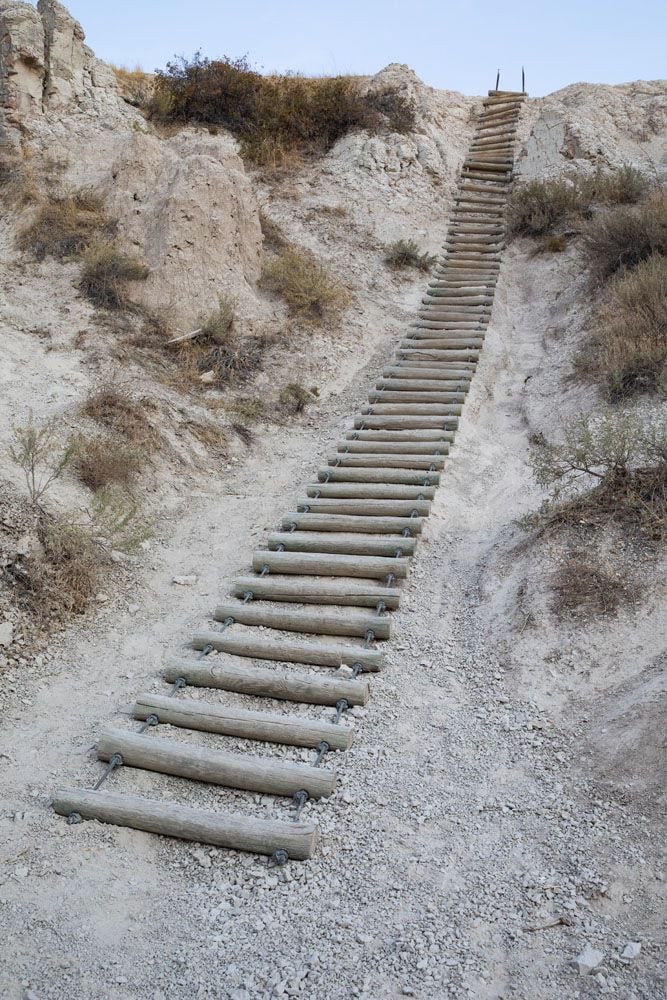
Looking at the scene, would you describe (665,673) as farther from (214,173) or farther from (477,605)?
(214,173)

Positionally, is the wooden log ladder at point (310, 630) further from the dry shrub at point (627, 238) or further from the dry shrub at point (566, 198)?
the dry shrub at point (566, 198)

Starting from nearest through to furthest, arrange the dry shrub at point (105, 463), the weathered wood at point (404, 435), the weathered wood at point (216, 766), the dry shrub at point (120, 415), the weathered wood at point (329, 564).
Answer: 1. the weathered wood at point (216, 766)
2. the weathered wood at point (329, 564)
3. the dry shrub at point (105, 463)
4. the dry shrub at point (120, 415)
5. the weathered wood at point (404, 435)

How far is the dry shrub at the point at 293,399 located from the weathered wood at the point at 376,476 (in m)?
1.61

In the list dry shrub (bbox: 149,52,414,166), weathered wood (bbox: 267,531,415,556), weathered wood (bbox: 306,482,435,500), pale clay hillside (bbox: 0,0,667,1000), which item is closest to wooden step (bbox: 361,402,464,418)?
pale clay hillside (bbox: 0,0,667,1000)

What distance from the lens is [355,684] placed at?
5.00 metres

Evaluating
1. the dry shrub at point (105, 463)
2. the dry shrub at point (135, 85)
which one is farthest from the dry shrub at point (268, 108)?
the dry shrub at point (105, 463)

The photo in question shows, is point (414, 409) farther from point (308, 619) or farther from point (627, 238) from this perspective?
point (627, 238)

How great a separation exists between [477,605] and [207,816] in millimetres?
2647

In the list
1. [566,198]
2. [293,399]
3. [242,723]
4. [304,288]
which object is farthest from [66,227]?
[242,723]

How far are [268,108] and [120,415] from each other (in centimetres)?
1138

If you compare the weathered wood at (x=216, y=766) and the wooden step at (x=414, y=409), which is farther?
the wooden step at (x=414, y=409)

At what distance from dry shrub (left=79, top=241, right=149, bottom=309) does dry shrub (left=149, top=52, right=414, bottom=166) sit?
20.7 ft

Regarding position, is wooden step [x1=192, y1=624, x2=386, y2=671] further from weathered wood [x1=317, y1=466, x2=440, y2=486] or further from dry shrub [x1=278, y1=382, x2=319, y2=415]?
dry shrub [x1=278, y1=382, x2=319, y2=415]

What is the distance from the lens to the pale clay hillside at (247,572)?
11.3 feet
